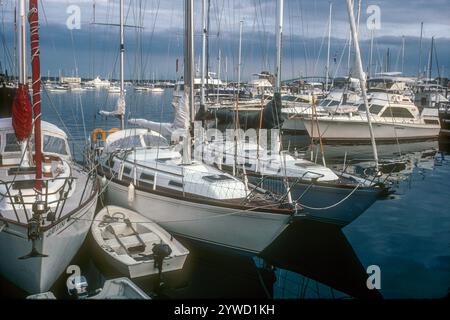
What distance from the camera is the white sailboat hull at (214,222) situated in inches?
392

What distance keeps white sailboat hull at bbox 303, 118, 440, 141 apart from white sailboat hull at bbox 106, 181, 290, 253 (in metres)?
19.4

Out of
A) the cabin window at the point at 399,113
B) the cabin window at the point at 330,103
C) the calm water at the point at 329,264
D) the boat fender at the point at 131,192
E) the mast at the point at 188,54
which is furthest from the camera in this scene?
the cabin window at the point at 330,103

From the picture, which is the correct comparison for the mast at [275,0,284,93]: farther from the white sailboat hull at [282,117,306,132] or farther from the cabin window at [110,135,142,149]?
the white sailboat hull at [282,117,306,132]

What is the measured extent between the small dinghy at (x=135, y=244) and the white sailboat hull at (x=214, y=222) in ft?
1.25

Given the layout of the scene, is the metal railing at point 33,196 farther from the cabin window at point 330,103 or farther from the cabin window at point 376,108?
the cabin window at point 330,103

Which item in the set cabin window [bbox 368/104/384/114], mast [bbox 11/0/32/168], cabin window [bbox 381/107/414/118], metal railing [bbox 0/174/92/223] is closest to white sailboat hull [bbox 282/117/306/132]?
cabin window [bbox 368/104/384/114]

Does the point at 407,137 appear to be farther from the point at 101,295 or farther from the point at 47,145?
the point at 101,295

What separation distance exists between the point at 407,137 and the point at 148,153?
2458 cm

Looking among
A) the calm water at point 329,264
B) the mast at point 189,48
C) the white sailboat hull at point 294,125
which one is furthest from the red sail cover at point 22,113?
the white sailboat hull at point 294,125

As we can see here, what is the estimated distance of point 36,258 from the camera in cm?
775

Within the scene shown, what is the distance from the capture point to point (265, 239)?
10102mm

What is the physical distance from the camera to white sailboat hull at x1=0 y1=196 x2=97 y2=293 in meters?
7.79

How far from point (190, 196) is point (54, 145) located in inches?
201

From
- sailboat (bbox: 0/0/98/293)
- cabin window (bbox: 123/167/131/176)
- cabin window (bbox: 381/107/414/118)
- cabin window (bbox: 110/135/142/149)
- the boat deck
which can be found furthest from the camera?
cabin window (bbox: 381/107/414/118)
